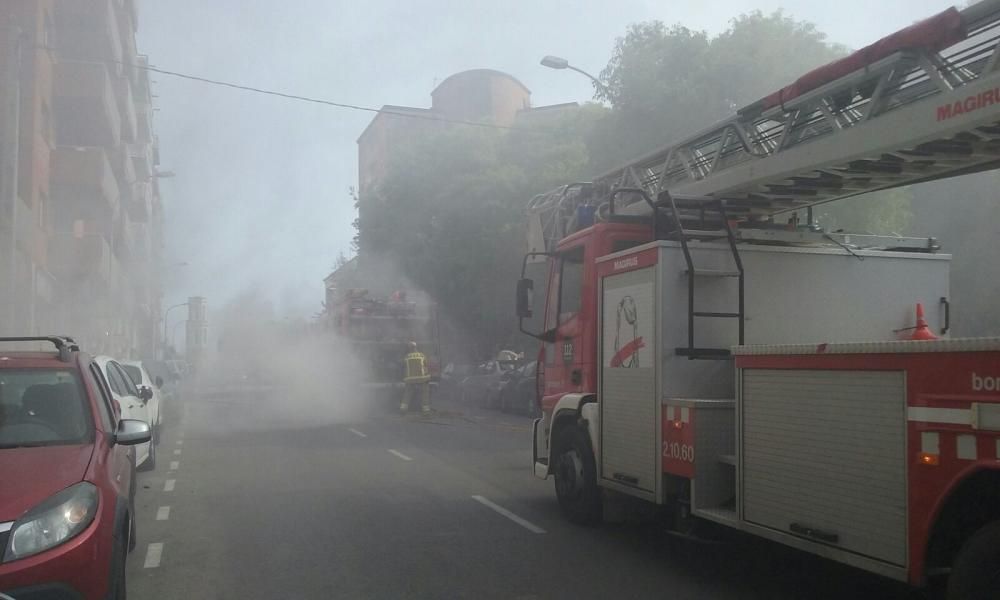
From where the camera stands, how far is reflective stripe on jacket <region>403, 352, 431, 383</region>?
22.3 metres

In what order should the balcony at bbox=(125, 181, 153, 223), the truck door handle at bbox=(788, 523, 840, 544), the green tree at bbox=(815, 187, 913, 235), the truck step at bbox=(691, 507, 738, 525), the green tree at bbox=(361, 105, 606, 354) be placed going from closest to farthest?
the truck door handle at bbox=(788, 523, 840, 544) → the truck step at bbox=(691, 507, 738, 525) → the green tree at bbox=(815, 187, 913, 235) → the green tree at bbox=(361, 105, 606, 354) → the balcony at bbox=(125, 181, 153, 223)

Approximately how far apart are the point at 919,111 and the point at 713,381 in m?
2.40

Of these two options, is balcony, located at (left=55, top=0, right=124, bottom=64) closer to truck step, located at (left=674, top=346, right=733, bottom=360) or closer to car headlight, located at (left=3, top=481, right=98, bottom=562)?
truck step, located at (left=674, top=346, right=733, bottom=360)

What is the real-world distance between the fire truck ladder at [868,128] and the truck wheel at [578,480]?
2311 mm

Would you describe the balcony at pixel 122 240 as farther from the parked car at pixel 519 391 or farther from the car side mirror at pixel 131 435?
the car side mirror at pixel 131 435

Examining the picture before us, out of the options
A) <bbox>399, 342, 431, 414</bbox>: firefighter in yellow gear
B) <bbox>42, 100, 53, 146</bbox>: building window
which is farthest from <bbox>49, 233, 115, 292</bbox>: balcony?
<bbox>399, 342, 431, 414</bbox>: firefighter in yellow gear

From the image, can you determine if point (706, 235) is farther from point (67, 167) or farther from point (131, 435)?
point (67, 167)

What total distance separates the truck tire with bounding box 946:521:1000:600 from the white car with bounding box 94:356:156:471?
903 centimetres

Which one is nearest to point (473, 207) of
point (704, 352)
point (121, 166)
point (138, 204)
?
point (121, 166)

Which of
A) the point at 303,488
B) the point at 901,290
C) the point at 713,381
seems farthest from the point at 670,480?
the point at 303,488

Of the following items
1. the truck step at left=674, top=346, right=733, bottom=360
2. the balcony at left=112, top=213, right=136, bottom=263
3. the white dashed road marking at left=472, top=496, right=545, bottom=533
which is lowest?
the white dashed road marking at left=472, top=496, right=545, bottom=533

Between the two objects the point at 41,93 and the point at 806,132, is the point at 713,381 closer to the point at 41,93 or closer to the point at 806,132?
the point at 806,132

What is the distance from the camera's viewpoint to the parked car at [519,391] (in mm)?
22953

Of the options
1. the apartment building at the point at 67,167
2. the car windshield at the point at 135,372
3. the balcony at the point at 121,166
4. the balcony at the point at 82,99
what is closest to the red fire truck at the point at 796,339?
the car windshield at the point at 135,372
